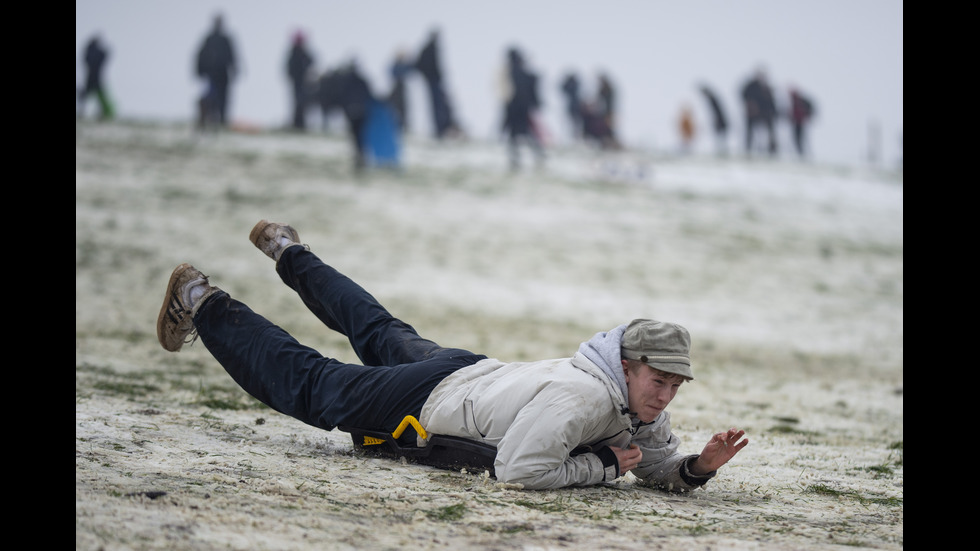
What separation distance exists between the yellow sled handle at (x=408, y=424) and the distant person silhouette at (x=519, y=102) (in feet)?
45.2

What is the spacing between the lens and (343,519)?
2.96m

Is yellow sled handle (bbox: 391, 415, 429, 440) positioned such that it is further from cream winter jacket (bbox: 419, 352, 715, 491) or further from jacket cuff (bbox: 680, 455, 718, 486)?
jacket cuff (bbox: 680, 455, 718, 486)

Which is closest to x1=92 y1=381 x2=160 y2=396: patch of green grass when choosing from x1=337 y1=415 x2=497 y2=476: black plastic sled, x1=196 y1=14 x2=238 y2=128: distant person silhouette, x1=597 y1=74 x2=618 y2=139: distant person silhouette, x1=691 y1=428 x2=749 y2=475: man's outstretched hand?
x1=337 y1=415 x2=497 y2=476: black plastic sled

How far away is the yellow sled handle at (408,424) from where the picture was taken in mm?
3697

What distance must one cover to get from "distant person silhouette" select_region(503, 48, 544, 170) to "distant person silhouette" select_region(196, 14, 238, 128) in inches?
204

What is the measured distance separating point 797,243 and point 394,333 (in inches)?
453

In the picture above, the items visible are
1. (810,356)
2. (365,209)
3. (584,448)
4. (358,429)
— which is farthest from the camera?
(365,209)

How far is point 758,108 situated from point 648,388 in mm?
20242

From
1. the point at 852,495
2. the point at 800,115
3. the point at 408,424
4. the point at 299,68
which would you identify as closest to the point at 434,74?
the point at 299,68

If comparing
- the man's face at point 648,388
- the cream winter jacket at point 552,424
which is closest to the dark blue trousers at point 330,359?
the cream winter jacket at point 552,424

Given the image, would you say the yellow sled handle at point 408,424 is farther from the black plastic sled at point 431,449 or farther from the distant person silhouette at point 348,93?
the distant person silhouette at point 348,93

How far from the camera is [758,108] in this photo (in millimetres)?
22281

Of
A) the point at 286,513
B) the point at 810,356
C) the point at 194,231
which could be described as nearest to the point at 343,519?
the point at 286,513
